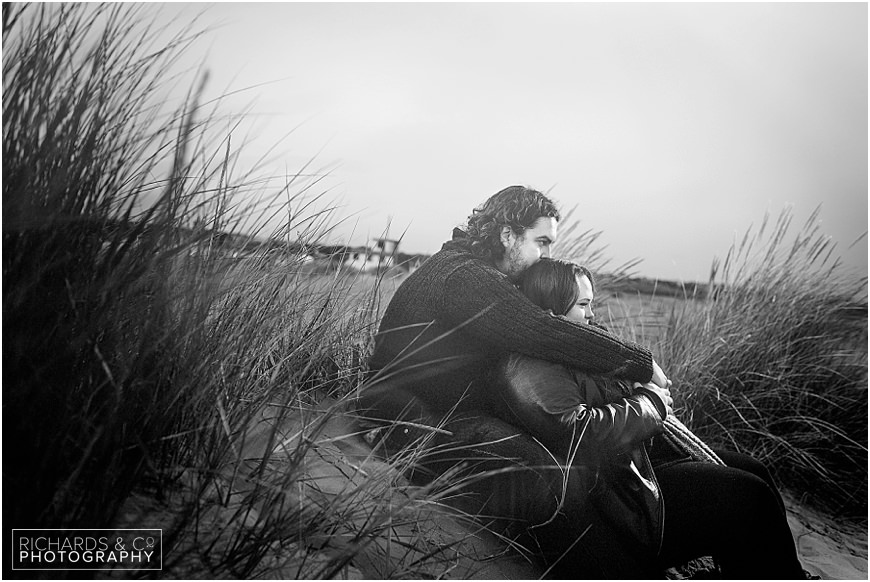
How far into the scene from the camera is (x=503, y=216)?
7.50ft

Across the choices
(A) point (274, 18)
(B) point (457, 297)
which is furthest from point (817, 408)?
(A) point (274, 18)

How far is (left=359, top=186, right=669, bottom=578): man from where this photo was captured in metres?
2.02

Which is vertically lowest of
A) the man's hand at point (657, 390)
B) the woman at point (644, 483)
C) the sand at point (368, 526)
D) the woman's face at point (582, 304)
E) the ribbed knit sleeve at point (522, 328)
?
the sand at point (368, 526)

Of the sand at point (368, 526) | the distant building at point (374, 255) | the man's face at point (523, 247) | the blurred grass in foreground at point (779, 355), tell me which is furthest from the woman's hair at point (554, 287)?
the blurred grass in foreground at point (779, 355)

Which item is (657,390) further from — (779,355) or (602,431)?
(779,355)

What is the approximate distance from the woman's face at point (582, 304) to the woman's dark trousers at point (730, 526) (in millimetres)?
528

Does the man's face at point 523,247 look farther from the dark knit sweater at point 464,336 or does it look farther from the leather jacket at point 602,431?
the leather jacket at point 602,431

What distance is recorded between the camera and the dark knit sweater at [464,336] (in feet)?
6.68

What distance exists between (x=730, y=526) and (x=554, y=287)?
0.81 m

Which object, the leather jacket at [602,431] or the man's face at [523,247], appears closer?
the leather jacket at [602,431]

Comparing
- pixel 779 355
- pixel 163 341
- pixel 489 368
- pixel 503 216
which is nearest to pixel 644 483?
pixel 489 368

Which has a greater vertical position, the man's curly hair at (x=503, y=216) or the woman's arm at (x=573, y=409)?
the man's curly hair at (x=503, y=216)

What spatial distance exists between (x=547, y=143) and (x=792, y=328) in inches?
65.7

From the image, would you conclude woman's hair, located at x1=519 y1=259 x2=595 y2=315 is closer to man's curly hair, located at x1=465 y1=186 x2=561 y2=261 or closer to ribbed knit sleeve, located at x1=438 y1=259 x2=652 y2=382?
ribbed knit sleeve, located at x1=438 y1=259 x2=652 y2=382
